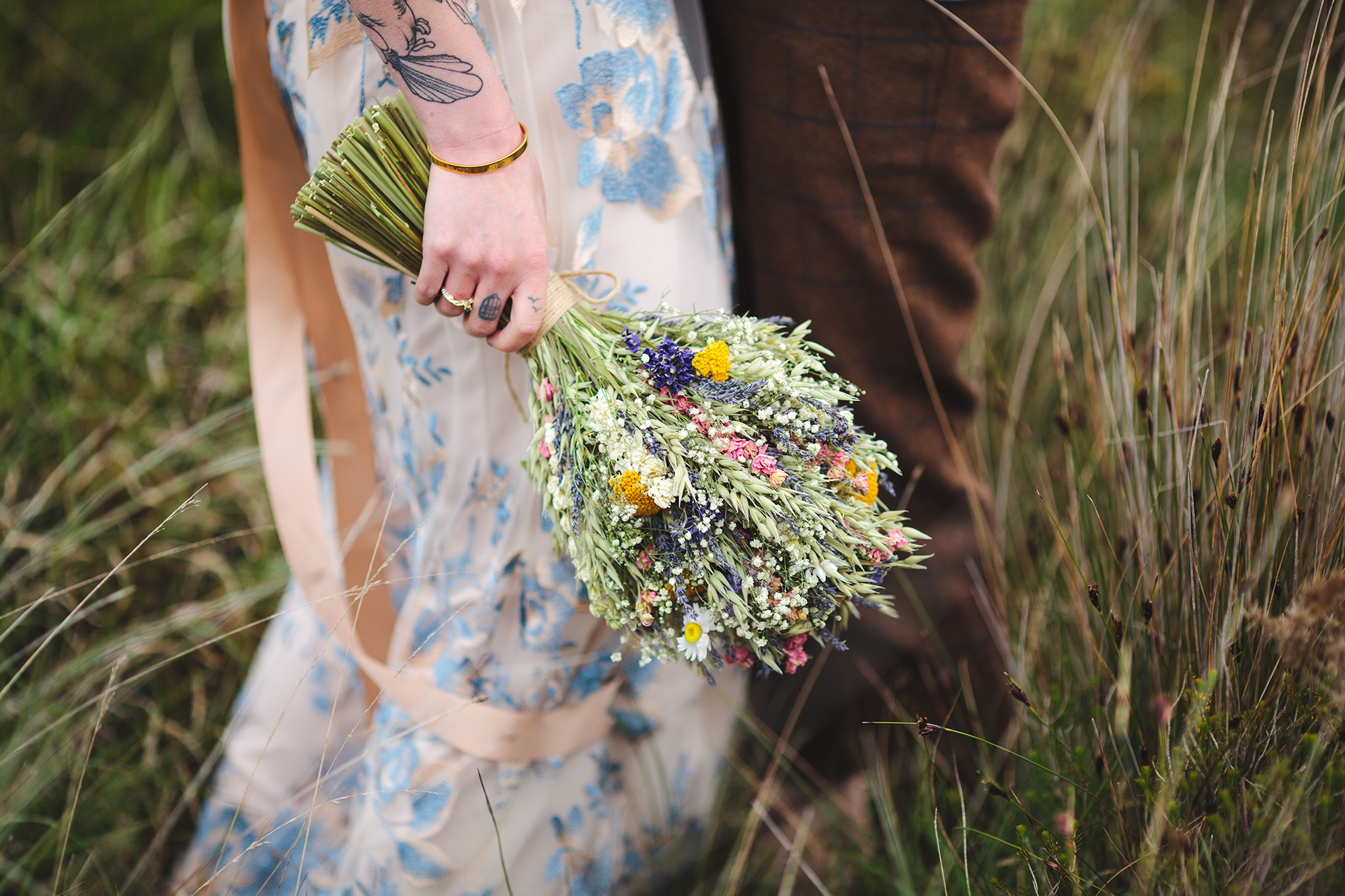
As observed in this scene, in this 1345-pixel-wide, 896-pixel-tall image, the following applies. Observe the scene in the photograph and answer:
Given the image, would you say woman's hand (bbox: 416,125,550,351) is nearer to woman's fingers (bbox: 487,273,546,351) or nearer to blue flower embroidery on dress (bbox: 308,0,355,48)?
woman's fingers (bbox: 487,273,546,351)

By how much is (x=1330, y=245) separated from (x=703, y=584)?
86cm

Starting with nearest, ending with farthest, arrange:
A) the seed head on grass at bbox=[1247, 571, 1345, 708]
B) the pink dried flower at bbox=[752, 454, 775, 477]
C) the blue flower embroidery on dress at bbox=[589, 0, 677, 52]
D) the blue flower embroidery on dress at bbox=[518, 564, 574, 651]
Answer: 1. the seed head on grass at bbox=[1247, 571, 1345, 708]
2. the pink dried flower at bbox=[752, 454, 775, 477]
3. the blue flower embroidery on dress at bbox=[589, 0, 677, 52]
4. the blue flower embroidery on dress at bbox=[518, 564, 574, 651]

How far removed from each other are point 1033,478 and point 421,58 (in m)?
1.16

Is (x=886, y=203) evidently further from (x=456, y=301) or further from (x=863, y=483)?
(x=456, y=301)

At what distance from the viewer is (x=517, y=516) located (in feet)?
3.25

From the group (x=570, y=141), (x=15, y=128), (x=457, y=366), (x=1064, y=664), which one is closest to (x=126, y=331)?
(x=15, y=128)

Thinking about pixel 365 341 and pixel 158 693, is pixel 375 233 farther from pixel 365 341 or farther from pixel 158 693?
pixel 158 693

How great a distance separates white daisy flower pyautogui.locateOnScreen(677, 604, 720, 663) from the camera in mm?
771

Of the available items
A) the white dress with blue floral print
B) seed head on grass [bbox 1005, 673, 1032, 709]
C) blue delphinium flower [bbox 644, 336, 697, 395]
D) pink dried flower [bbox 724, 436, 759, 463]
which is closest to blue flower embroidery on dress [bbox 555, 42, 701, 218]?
the white dress with blue floral print

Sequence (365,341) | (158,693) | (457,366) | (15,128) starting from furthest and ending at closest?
(15,128)
(158,693)
(365,341)
(457,366)

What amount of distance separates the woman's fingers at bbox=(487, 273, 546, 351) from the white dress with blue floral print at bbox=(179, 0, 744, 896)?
0.09 metres

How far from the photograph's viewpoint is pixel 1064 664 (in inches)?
42.3

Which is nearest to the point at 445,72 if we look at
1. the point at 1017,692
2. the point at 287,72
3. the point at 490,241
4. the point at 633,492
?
the point at 490,241

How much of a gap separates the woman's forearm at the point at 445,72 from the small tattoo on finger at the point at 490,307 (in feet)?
0.45
